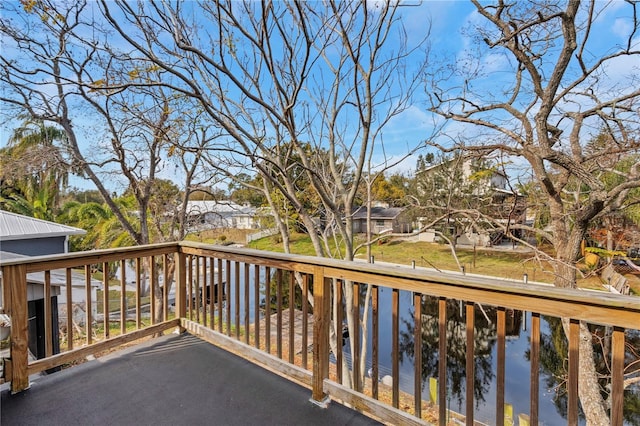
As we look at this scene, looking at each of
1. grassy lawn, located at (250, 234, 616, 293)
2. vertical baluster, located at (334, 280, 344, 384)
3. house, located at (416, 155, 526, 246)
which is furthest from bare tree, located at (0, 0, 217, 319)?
grassy lawn, located at (250, 234, 616, 293)

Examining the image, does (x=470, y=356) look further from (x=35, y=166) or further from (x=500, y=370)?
(x=35, y=166)

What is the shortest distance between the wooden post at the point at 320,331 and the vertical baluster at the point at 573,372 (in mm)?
1249

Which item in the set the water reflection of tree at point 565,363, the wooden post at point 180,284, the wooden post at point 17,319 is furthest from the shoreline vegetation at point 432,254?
the wooden post at point 17,319

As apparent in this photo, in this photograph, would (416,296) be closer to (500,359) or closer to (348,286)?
(500,359)

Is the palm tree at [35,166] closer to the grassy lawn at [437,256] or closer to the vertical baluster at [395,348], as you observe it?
the vertical baluster at [395,348]

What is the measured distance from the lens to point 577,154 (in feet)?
19.9

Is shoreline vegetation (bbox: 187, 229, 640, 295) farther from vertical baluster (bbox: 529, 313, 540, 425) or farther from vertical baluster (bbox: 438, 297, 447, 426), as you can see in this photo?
vertical baluster (bbox: 529, 313, 540, 425)

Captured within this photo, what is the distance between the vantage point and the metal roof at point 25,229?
559 centimetres

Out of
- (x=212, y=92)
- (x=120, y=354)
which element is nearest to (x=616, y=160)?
(x=212, y=92)

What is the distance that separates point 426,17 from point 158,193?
7.28 m

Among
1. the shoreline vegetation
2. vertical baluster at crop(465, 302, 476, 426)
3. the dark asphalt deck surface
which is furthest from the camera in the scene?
the shoreline vegetation

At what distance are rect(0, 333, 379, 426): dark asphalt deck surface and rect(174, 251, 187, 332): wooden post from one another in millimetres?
552

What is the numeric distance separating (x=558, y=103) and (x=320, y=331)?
6921mm

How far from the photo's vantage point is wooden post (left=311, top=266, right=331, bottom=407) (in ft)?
6.97
